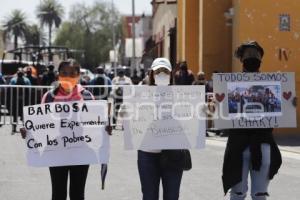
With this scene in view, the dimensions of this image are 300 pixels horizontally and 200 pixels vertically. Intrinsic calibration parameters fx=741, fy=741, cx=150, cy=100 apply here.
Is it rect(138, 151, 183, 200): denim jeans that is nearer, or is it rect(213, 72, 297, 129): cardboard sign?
rect(138, 151, 183, 200): denim jeans

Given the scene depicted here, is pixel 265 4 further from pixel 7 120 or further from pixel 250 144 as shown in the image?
pixel 250 144

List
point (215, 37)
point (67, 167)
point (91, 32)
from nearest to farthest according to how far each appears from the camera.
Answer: point (67, 167) → point (215, 37) → point (91, 32)

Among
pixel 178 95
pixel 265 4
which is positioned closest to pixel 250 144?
pixel 178 95

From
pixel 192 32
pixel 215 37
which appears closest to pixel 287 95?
pixel 215 37

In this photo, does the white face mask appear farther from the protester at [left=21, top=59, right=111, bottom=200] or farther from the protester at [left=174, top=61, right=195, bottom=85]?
the protester at [left=174, top=61, right=195, bottom=85]

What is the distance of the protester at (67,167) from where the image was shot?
295 inches

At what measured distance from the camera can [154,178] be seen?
707 cm

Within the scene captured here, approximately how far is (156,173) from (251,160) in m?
0.91

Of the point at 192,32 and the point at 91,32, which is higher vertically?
the point at 91,32

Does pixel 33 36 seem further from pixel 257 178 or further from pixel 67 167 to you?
pixel 257 178

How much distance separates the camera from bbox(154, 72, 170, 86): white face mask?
7.17 metres

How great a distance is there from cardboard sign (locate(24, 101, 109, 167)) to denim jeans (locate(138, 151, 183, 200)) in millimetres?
731

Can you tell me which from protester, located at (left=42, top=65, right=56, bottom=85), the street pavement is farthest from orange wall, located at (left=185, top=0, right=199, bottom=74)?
the street pavement

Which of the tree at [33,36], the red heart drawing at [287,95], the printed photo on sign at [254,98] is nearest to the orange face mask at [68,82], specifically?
the printed photo on sign at [254,98]
